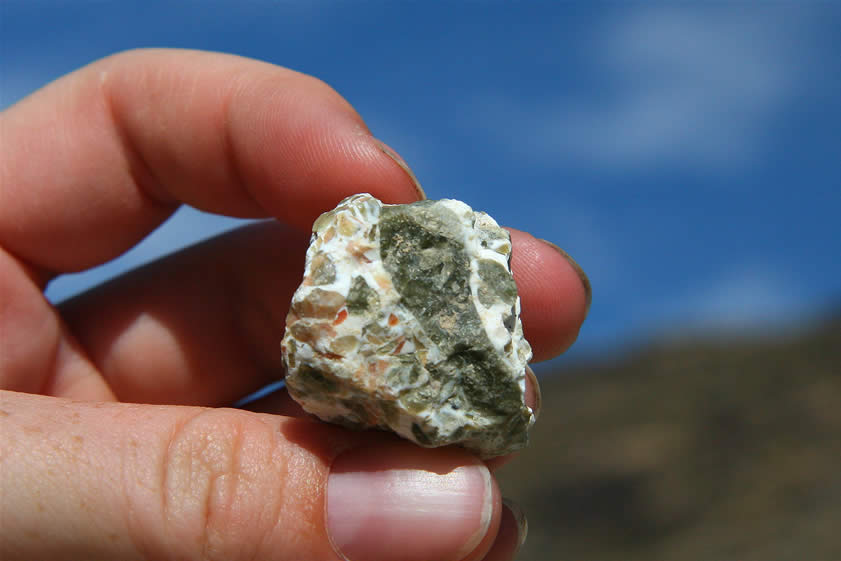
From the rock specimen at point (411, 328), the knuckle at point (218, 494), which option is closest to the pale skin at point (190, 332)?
the knuckle at point (218, 494)

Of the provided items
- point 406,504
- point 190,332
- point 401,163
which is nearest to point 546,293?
point 401,163

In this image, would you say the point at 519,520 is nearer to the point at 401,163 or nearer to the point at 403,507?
the point at 403,507

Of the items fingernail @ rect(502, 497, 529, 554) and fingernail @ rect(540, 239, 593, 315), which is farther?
fingernail @ rect(540, 239, 593, 315)

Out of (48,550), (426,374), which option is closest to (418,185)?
(426,374)

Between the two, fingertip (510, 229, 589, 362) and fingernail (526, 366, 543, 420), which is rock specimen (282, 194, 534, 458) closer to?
fingernail (526, 366, 543, 420)

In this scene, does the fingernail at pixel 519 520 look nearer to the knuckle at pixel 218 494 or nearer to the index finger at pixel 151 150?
the knuckle at pixel 218 494

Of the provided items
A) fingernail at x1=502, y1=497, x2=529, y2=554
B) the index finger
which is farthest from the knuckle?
the index finger
